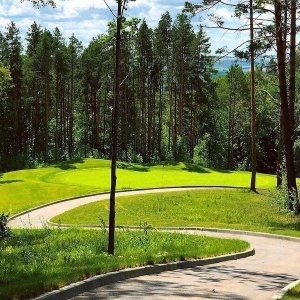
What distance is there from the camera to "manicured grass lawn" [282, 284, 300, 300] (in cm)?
845

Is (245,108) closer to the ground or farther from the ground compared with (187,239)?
farther from the ground

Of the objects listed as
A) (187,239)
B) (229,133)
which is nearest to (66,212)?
(187,239)

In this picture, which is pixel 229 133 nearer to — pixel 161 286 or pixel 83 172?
pixel 83 172

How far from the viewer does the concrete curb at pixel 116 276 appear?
26.8 feet

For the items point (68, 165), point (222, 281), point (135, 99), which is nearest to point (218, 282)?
point (222, 281)

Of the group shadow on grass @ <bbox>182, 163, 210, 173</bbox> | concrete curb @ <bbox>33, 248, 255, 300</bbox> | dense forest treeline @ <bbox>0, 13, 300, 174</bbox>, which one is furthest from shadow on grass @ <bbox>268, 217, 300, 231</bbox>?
dense forest treeline @ <bbox>0, 13, 300, 174</bbox>

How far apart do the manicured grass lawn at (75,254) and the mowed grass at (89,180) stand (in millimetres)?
12416

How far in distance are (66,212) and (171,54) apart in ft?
149

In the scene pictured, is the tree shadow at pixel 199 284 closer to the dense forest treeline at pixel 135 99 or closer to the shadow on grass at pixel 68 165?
the shadow on grass at pixel 68 165

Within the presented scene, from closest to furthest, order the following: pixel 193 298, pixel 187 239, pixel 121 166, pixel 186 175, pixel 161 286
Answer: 1. pixel 193 298
2. pixel 161 286
3. pixel 187 239
4. pixel 186 175
5. pixel 121 166

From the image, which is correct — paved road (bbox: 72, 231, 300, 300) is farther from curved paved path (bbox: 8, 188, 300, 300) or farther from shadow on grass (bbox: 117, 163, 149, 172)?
shadow on grass (bbox: 117, 163, 149, 172)

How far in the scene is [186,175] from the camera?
147 feet

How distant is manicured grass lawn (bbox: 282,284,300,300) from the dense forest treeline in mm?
48624

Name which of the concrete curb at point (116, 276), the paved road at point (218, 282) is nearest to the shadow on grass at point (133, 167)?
the paved road at point (218, 282)
